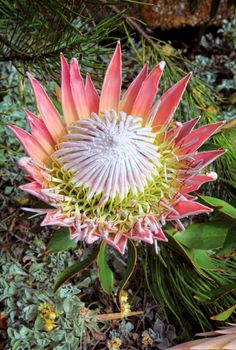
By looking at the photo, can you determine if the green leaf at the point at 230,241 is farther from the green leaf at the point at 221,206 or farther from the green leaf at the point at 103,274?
the green leaf at the point at 103,274

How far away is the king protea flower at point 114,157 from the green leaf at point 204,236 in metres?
0.10

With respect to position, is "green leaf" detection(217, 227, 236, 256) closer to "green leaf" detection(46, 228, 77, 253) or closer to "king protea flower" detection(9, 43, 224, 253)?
"king protea flower" detection(9, 43, 224, 253)

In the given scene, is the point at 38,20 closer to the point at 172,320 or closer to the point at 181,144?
the point at 181,144

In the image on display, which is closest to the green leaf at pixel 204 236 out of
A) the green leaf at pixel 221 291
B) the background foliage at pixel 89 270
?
the background foliage at pixel 89 270

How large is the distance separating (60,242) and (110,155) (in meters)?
0.23

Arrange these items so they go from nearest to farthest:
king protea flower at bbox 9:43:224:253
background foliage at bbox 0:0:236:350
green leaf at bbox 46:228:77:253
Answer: king protea flower at bbox 9:43:224:253, green leaf at bbox 46:228:77:253, background foliage at bbox 0:0:236:350

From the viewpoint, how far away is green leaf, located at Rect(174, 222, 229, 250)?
4.01 ft

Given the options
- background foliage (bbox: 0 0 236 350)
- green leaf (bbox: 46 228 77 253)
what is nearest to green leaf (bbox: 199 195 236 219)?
background foliage (bbox: 0 0 236 350)

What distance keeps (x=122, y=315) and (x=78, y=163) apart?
1.71 feet

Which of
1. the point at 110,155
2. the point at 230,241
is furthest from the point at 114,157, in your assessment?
the point at 230,241

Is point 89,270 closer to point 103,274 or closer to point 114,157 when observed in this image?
point 103,274

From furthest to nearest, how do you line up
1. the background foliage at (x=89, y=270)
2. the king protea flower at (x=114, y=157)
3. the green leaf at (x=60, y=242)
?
the background foliage at (x=89, y=270) → the green leaf at (x=60, y=242) → the king protea flower at (x=114, y=157)

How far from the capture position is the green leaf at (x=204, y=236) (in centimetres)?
122

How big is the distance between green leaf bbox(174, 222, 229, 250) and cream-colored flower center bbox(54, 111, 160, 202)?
153 millimetres
